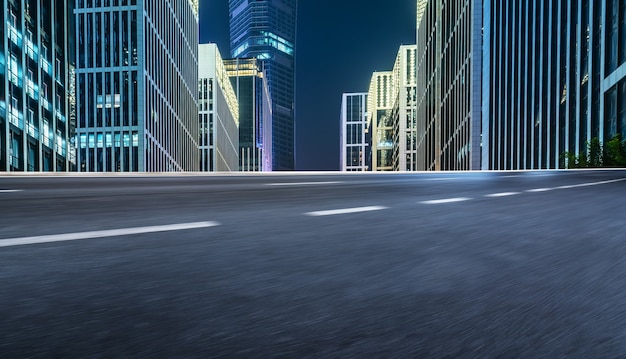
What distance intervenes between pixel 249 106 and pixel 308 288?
146 m

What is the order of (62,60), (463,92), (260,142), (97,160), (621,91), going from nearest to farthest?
1. (621,91)
2. (62,60)
3. (463,92)
4. (97,160)
5. (260,142)

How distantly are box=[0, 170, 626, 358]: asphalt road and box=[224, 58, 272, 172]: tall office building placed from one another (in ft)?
464

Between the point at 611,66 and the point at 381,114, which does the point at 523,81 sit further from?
the point at 381,114

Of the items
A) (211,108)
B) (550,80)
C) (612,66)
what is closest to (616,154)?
(612,66)

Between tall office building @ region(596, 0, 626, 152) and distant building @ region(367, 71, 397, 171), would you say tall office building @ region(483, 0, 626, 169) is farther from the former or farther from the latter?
distant building @ region(367, 71, 397, 171)

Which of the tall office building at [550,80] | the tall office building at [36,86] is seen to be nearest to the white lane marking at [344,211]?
the tall office building at [550,80]

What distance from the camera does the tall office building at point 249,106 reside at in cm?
13925

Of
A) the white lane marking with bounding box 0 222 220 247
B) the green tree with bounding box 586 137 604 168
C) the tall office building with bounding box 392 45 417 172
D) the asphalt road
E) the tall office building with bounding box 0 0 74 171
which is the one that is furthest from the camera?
the tall office building with bounding box 392 45 417 172

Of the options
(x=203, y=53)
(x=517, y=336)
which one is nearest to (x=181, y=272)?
(x=517, y=336)

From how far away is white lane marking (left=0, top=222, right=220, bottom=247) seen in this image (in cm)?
213

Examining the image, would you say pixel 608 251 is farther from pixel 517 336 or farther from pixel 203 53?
pixel 203 53

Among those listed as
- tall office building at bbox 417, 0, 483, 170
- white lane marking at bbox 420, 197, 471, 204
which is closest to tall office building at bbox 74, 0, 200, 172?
tall office building at bbox 417, 0, 483, 170

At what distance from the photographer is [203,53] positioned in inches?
3676

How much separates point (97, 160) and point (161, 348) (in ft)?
209
